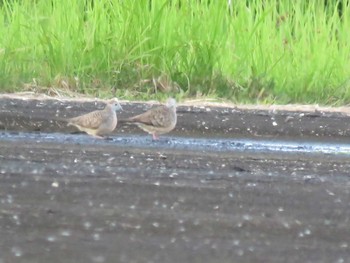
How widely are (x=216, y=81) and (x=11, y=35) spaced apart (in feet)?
5.52

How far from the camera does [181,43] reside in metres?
9.02

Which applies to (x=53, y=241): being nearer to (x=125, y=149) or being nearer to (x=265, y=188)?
(x=265, y=188)

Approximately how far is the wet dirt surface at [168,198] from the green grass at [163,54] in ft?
4.02

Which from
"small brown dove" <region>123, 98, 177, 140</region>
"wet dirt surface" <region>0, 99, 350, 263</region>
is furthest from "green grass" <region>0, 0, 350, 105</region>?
"small brown dove" <region>123, 98, 177, 140</region>

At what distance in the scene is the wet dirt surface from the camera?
3.93 meters

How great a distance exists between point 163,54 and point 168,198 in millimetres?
4398

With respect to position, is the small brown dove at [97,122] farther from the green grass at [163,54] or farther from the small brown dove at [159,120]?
the green grass at [163,54]

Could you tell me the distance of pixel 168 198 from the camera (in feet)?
15.7

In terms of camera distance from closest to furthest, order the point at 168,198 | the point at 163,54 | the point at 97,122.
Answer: the point at 168,198 < the point at 97,122 < the point at 163,54

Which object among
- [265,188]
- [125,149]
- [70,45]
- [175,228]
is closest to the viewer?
[175,228]

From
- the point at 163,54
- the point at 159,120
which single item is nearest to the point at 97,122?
Result: the point at 159,120

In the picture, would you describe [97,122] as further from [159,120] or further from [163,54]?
[163,54]

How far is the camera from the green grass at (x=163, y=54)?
8.94 m

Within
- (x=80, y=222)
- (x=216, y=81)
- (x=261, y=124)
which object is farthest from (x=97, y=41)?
(x=80, y=222)
